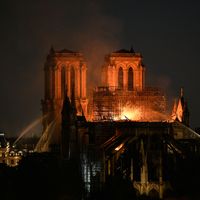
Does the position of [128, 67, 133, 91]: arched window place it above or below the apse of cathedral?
above

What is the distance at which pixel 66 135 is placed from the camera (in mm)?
62500

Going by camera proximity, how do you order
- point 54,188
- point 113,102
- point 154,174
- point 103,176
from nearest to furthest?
point 54,188 → point 103,176 → point 154,174 → point 113,102

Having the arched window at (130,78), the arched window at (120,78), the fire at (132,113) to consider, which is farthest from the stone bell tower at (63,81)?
the arched window at (130,78)

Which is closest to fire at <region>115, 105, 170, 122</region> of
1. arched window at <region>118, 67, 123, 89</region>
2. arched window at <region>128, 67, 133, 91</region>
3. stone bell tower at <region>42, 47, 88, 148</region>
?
arched window at <region>128, 67, 133, 91</region>

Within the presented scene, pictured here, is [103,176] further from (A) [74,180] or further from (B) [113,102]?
(B) [113,102]

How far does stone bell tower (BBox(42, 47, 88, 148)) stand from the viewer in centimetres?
6894

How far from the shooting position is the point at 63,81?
6988 centimetres

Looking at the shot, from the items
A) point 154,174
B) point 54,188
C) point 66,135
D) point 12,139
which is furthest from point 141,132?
point 12,139

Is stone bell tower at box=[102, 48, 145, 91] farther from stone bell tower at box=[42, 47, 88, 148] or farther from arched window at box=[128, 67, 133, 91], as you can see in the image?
stone bell tower at box=[42, 47, 88, 148]

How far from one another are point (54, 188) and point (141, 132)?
11.7 meters

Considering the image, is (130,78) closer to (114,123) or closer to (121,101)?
(121,101)

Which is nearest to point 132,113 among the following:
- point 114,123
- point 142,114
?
point 142,114

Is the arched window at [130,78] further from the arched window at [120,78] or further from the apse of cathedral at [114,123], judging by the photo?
the arched window at [120,78]

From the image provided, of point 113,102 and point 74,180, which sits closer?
point 74,180
